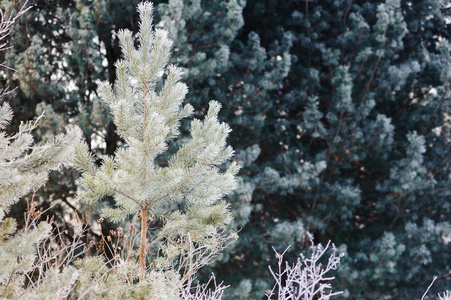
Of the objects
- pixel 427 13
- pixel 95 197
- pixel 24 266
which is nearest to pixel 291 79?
pixel 427 13

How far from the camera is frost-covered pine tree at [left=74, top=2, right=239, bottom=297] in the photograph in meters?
2.16

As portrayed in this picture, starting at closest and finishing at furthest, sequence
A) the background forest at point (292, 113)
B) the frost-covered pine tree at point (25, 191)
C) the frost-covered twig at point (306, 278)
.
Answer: the frost-covered pine tree at point (25, 191) → the frost-covered twig at point (306, 278) → the background forest at point (292, 113)

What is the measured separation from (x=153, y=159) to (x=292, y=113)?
4.30m

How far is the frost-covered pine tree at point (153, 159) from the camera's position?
85.1 inches

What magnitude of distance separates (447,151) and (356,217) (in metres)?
1.73

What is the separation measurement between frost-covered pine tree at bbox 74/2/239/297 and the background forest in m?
1.90

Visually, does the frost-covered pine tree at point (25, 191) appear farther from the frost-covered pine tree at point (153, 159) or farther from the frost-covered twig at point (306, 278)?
the frost-covered twig at point (306, 278)

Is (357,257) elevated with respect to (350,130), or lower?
lower

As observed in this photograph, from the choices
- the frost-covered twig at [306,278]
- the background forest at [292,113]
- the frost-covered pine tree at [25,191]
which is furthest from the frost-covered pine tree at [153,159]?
the background forest at [292,113]

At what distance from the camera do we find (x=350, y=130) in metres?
5.50

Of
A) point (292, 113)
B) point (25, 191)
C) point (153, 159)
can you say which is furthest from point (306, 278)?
point (292, 113)

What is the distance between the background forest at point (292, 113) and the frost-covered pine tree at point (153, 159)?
1.90 metres

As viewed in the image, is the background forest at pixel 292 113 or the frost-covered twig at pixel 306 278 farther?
the background forest at pixel 292 113

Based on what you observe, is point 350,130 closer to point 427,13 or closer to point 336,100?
point 336,100
